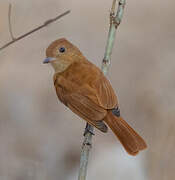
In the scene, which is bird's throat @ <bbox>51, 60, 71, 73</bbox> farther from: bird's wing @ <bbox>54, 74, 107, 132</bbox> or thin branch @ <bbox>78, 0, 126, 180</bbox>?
thin branch @ <bbox>78, 0, 126, 180</bbox>

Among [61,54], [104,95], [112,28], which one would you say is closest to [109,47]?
[112,28]

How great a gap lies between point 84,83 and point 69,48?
0.12m

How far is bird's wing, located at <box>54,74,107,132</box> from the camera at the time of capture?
159 centimetres

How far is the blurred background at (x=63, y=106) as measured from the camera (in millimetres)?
2350

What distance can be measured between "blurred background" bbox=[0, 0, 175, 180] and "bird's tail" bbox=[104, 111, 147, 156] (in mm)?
703

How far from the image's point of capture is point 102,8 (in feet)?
8.95

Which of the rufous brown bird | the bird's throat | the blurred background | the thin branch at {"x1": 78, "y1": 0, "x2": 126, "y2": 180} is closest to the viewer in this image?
the thin branch at {"x1": 78, "y1": 0, "x2": 126, "y2": 180}

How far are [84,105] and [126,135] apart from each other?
0.22 meters

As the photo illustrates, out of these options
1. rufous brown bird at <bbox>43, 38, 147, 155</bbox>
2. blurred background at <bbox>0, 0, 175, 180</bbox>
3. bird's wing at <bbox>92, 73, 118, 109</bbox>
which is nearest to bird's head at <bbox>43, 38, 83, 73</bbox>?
rufous brown bird at <bbox>43, 38, 147, 155</bbox>

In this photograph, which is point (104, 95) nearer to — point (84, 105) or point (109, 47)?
point (84, 105)

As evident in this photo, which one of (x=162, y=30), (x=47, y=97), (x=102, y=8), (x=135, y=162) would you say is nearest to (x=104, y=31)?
(x=102, y=8)

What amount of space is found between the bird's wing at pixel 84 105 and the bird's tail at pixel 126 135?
0.02m

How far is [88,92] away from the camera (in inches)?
63.8

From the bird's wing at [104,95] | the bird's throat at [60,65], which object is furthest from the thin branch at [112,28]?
the bird's throat at [60,65]
